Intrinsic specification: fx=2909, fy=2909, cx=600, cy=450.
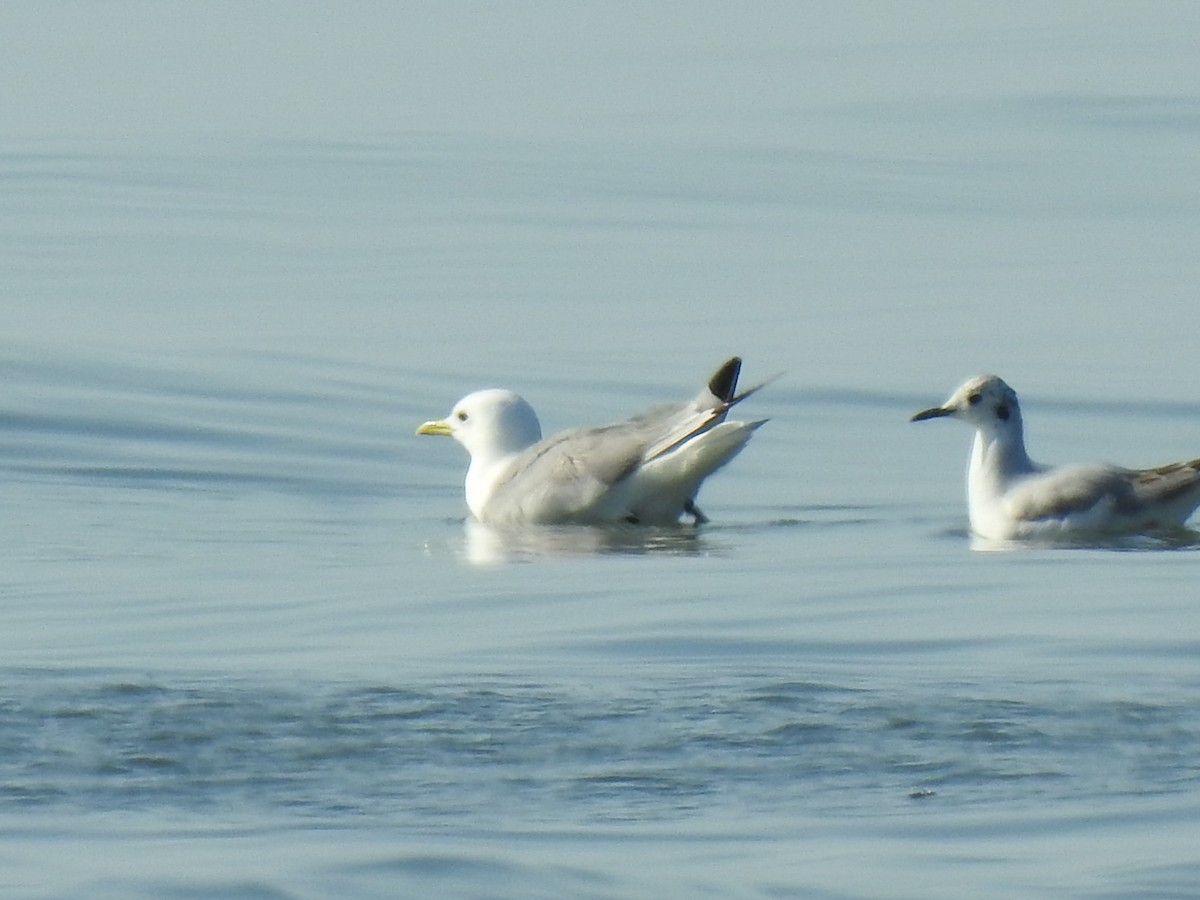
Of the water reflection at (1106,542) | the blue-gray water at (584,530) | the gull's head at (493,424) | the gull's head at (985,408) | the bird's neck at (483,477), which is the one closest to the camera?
the blue-gray water at (584,530)

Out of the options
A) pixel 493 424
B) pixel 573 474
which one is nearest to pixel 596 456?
pixel 573 474

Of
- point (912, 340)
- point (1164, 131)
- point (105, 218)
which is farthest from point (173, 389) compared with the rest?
point (1164, 131)

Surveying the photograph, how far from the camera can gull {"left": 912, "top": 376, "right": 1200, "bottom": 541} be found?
12633 millimetres

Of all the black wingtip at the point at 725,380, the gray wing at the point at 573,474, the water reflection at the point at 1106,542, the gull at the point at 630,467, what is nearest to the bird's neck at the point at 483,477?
the gull at the point at 630,467

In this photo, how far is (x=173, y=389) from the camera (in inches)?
666

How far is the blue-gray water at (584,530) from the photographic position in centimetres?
662

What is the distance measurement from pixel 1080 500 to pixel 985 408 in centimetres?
88

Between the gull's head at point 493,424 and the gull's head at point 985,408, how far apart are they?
6.77ft

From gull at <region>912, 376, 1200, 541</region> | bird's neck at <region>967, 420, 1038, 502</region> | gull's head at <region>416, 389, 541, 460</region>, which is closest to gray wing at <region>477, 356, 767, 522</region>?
gull's head at <region>416, 389, 541, 460</region>

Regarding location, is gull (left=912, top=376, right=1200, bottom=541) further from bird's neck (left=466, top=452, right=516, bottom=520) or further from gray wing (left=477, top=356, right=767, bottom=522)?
bird's neck (left=466, top=452, right=516, bottom=520)

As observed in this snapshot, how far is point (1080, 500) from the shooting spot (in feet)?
41.5

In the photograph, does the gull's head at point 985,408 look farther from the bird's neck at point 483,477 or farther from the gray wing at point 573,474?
the bird's neck at point 483,477

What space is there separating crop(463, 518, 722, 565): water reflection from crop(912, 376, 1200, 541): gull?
4.19 feet

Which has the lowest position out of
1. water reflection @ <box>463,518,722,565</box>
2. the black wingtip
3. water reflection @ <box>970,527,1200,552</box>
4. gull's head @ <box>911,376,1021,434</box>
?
water reflection @ <box>970,527,1200,552</box>
